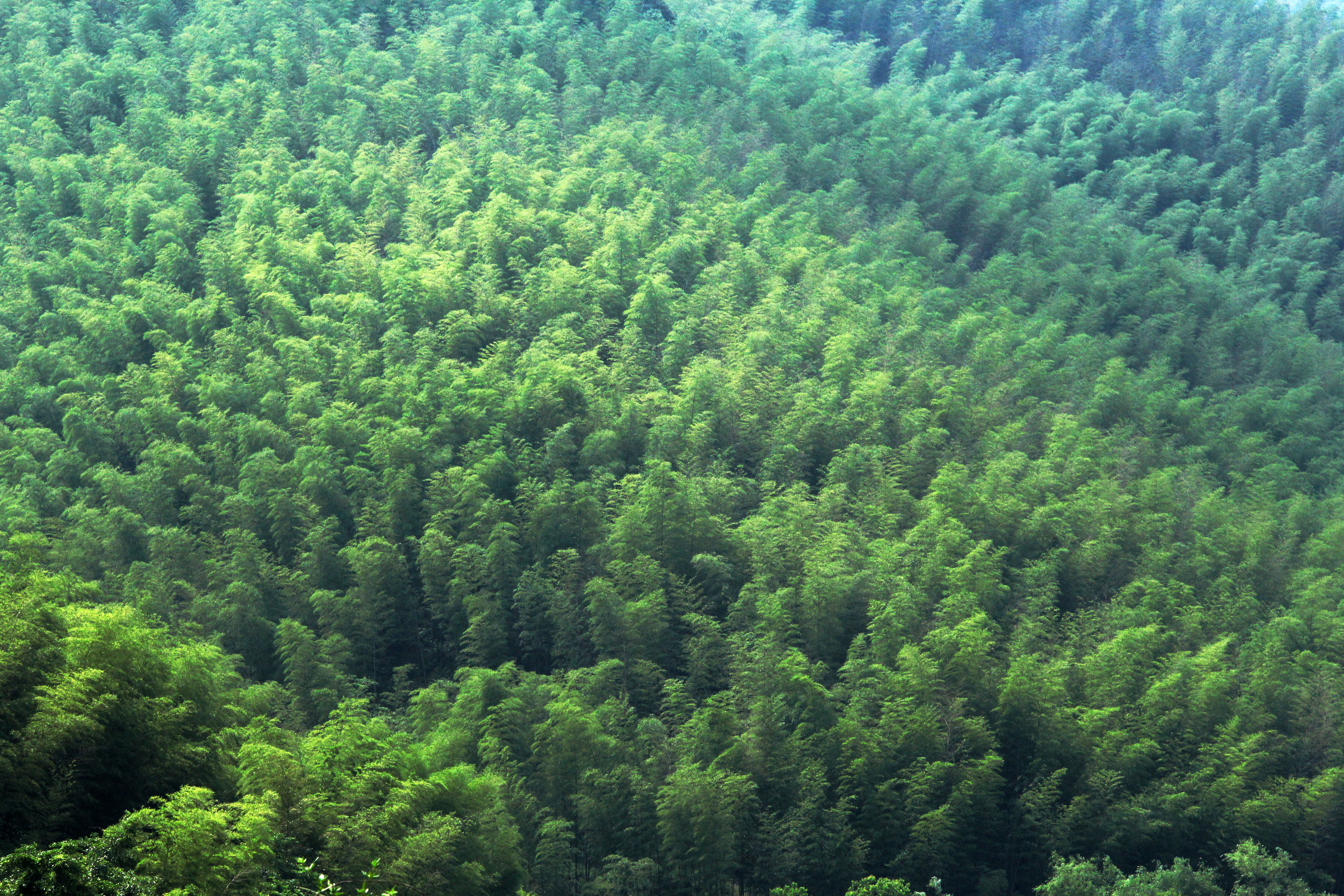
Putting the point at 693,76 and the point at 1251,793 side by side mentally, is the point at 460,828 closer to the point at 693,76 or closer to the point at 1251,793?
the point at 1251,793

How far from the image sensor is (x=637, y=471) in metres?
28.0

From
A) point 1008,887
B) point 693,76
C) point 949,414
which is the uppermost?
point 693,76

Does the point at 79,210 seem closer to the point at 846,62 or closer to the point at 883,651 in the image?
the point at 883,651

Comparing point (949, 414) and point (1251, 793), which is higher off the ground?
point (949, 414)

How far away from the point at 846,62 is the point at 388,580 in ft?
115

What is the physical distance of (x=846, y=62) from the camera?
1997 inches

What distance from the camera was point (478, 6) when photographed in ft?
143

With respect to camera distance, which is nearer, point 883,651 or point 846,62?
point 883,651

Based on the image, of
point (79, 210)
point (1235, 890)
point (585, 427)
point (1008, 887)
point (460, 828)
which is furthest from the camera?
point (79, 210)

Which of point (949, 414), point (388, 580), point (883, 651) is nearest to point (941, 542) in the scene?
point (883, 651)

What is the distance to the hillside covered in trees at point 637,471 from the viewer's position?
19.1 meters

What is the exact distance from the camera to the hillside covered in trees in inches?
750

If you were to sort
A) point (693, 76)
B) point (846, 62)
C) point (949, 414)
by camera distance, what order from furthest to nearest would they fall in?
point (846, 62), point (693, 76), point (949, 414)

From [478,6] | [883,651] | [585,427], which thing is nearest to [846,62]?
[478,6]
